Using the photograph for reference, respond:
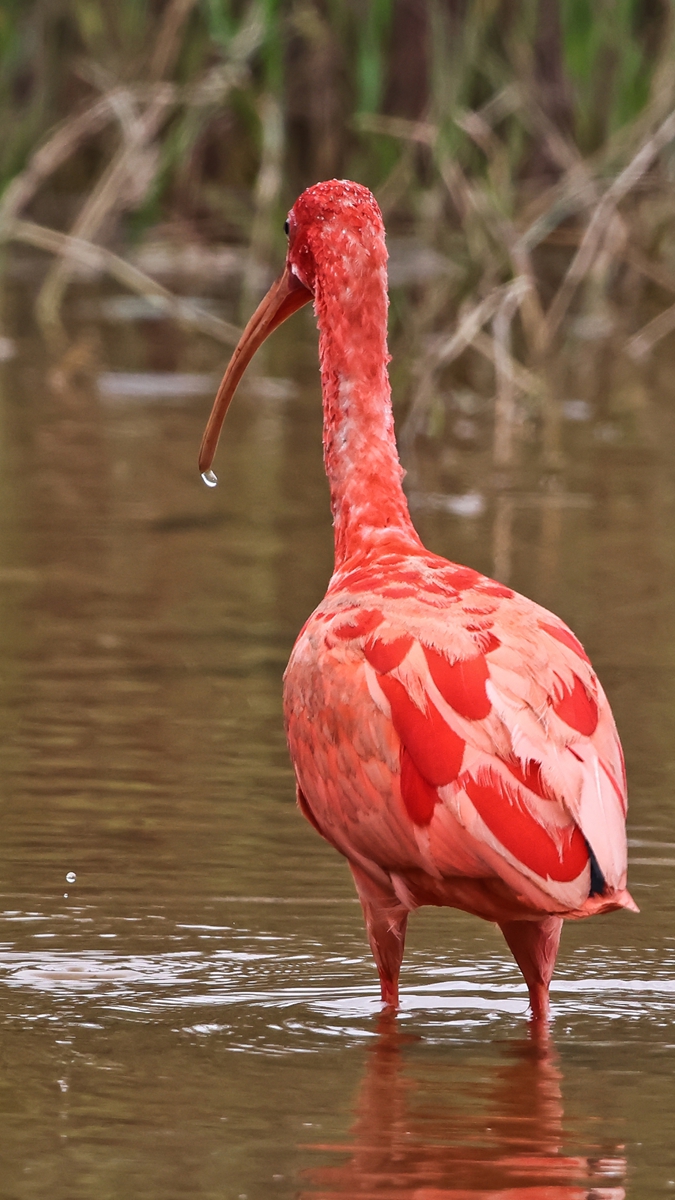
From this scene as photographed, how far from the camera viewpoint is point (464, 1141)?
4246 millimetres

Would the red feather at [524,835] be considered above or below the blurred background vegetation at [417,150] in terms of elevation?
below

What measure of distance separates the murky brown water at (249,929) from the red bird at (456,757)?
250 millimetres

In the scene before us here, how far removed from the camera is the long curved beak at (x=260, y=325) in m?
6.45

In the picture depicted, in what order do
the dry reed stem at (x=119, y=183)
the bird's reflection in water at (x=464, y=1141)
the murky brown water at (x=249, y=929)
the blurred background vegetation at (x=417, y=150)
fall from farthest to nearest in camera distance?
the dry reed stem at (x=119, y=183)
the blurred background vegetation at (x=417, y=150)
the murky brown water at (x=249, y=929)
the bird's reflection in water at (x=464, y=1141)

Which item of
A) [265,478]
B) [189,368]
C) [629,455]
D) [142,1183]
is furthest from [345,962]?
[189,368]

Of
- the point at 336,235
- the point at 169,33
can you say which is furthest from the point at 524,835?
the point at 169,33

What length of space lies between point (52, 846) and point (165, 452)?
6.08 metres

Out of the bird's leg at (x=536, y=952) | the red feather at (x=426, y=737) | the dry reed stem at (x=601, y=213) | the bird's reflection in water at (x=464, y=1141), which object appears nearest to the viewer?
the bird's reflection in water at (x=464, y=1141)

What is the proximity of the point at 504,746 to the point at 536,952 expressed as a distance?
0.44 meters

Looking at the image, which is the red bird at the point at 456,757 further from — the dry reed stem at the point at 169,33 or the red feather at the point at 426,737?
the dry reed stem at the point at 169,33

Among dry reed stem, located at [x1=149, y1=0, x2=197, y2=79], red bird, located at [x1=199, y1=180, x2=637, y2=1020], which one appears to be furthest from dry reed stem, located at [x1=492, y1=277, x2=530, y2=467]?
red bird, located at [x1=199, y1=180, x2=637, y2=1020]

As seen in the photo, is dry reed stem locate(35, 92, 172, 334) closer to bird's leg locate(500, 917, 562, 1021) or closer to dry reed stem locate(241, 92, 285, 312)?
dry reed stem locate(241, 92, 285, 312)

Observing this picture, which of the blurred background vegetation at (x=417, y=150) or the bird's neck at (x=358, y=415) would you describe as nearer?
the bird's neck at (x=358, y=415)

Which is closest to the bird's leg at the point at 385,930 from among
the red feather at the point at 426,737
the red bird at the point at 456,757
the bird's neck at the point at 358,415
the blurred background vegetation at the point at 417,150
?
Result: the red bird at the point at 456,757
